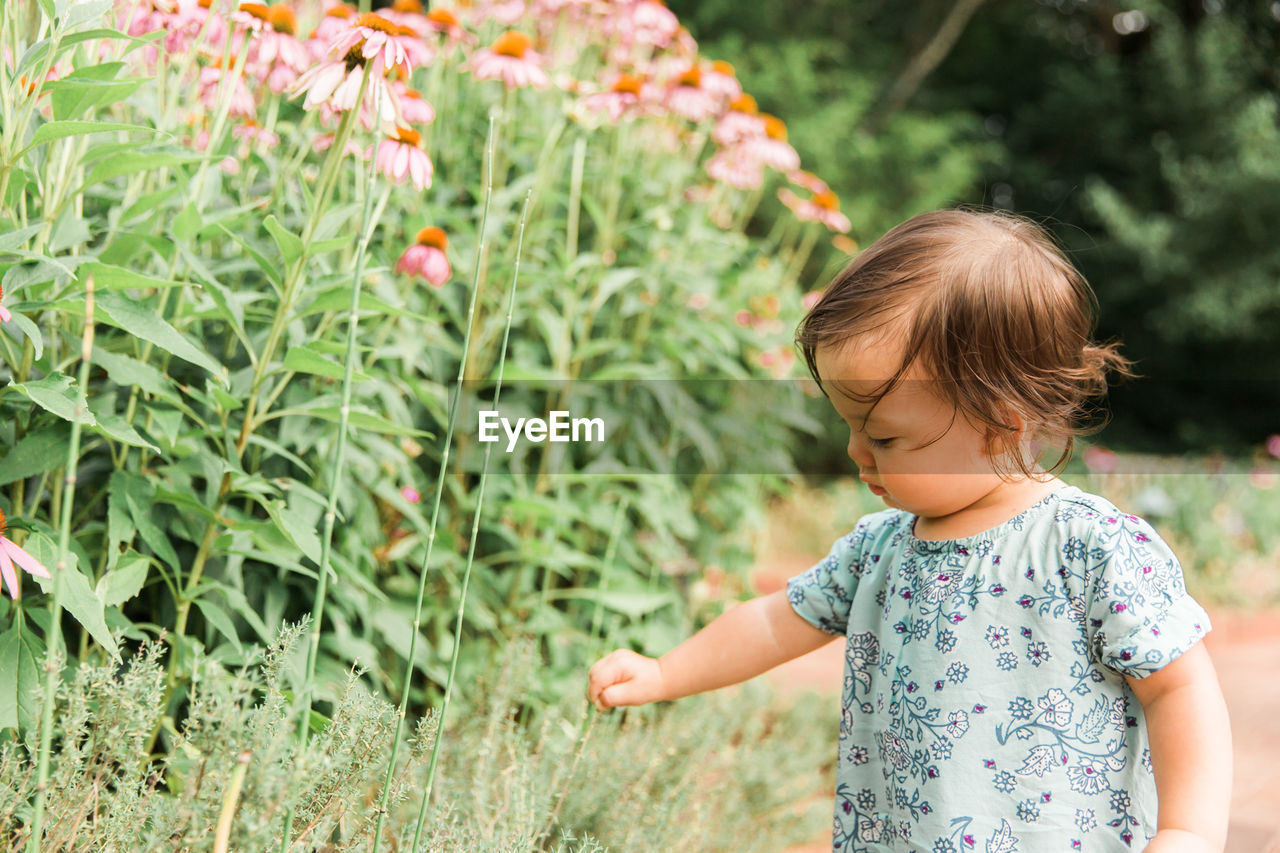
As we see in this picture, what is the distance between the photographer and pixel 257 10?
161 cm

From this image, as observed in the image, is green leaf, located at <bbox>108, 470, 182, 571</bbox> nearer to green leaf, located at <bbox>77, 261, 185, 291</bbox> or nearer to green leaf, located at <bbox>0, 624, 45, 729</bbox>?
green leaf, located at <bbox>0, 624, 45, 729</bbox>

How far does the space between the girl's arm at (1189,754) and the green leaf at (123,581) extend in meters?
1.21

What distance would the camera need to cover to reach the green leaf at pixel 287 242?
1.24 meters

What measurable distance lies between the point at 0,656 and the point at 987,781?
1174mm

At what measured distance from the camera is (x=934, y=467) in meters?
1.16

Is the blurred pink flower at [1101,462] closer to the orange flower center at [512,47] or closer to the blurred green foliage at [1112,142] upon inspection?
the blurred green foliage at [1112,142]

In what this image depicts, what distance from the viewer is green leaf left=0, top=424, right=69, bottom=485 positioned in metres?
1.24

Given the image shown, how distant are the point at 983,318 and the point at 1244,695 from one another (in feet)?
10.1

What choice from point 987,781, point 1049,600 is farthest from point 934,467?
point 987,781

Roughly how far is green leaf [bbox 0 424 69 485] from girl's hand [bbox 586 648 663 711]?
747mm

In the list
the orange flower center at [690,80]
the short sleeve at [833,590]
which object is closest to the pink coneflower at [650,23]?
the orange flower center at [690,80]

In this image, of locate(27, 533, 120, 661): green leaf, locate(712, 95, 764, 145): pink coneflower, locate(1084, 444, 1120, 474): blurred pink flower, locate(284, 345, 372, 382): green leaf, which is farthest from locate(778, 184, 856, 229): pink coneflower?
locate(1084, 444, 1120, 474): blurred pink flower

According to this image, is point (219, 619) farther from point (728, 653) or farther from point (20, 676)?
point (728, 653)

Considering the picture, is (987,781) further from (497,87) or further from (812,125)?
(812,125)
